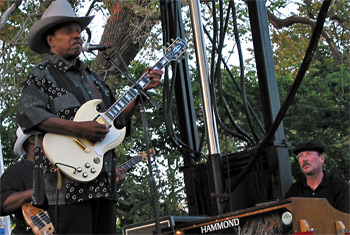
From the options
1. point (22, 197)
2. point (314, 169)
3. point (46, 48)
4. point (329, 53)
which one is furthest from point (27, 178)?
point (329, 53)

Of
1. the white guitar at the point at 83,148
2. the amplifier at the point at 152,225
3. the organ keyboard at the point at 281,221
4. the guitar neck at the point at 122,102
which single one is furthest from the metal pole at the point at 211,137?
the white guitar at the point at 83,148

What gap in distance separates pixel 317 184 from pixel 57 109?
7.77 feet

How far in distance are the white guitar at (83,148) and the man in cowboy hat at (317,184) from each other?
1.46 meters

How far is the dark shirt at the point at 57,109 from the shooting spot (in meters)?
3.10

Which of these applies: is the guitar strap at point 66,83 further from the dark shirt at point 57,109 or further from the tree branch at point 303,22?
the tree branch at point 303,22

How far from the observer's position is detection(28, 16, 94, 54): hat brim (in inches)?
133

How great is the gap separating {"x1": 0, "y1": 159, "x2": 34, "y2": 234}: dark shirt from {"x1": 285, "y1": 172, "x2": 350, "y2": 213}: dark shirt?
5.65ft

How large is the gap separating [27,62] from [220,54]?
6419mm

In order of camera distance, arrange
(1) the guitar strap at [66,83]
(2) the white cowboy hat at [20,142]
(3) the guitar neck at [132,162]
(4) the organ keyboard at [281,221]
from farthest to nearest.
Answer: (3) the guitar neck at [132,162] → (2) the white cowboy hat at [20,142] → (4) the organ keyboard at [281,221] → (1) the guitar strap at [66,83]

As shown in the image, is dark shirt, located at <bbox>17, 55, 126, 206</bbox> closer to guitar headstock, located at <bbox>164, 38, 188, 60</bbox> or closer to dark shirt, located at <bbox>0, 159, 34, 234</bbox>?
guitar headstock, located at <bbox>164, 38, 188, 60</bbox>

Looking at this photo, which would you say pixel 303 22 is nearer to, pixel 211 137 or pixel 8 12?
pixel 8 12

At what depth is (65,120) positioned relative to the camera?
315 centimetres

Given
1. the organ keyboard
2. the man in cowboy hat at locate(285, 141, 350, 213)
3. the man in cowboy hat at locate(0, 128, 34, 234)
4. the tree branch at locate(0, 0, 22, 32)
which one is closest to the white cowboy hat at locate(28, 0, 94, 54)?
the man in cowboy hat at locate(0, 128, 34, 234)

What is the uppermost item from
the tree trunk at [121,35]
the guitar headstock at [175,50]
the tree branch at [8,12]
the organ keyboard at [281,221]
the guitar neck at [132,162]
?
the tree branch at [8,12]
